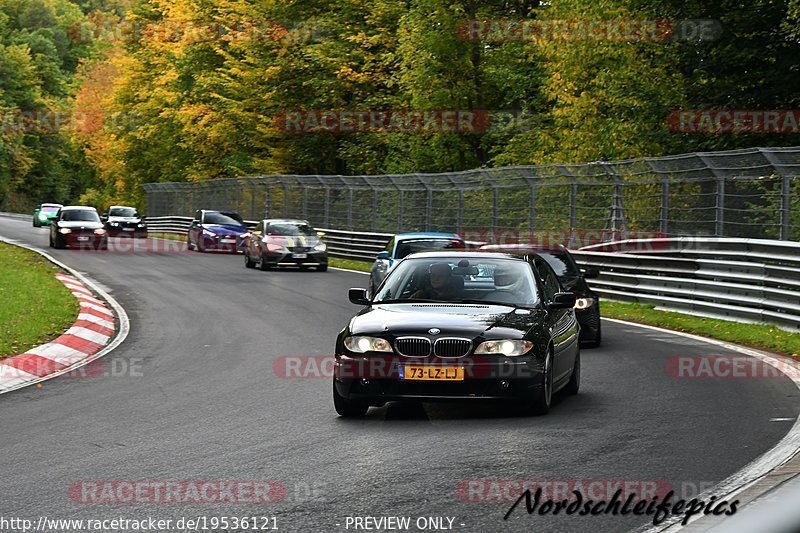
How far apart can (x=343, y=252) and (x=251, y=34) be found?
18882 mm

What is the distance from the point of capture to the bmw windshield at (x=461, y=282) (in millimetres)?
10398

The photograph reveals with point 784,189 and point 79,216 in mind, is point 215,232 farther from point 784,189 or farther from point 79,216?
point 784,189

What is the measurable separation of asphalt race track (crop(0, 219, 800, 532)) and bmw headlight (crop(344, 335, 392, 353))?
Answer: 58 centimetres

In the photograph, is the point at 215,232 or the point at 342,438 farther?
the point at 215,232

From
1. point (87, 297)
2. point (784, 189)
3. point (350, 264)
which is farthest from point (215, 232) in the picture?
point (784, 189)

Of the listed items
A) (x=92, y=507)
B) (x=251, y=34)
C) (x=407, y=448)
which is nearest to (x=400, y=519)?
(x=92, y=507)

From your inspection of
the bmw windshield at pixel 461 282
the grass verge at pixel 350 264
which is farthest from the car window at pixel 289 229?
the bmw windshield at pixel 461 282

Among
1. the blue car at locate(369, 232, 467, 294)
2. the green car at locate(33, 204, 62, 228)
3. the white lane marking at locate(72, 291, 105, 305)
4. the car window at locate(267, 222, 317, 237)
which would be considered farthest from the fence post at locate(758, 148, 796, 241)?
the green car at locate(33, 204, 62, 228)

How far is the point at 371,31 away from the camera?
172ft

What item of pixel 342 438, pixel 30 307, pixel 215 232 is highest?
pixel 342 438

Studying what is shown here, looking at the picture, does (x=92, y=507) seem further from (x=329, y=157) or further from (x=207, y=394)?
(x=329, y=157)

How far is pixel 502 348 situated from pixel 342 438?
61.4 inches

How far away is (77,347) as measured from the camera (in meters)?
15.2

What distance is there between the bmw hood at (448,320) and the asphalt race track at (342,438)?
0.71 m
